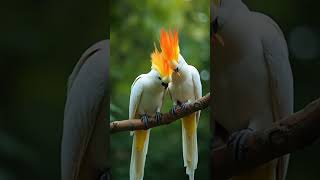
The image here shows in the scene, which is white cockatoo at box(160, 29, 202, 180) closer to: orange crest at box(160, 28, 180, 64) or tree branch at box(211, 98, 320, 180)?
orange crest at box(160, 28, 180, 64)

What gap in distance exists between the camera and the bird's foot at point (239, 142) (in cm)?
307

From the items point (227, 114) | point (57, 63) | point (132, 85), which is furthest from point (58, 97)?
point (227, 114)

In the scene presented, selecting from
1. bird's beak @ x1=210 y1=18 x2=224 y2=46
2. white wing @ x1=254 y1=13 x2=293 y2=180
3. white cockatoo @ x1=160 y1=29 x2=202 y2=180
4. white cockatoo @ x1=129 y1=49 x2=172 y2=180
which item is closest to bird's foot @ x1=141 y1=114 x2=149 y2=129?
white cockatoo @ x1=129 y1=49 x2=172 y2=180

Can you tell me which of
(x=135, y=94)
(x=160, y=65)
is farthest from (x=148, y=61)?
(x=135, y=94)

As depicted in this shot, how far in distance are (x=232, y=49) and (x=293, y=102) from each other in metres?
0.39

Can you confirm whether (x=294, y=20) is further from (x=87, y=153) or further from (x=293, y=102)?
(x=87, y=153)

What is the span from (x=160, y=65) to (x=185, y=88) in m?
0.17

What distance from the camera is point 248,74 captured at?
10.1 feet

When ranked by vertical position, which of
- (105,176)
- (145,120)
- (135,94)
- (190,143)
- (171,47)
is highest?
(171,47)

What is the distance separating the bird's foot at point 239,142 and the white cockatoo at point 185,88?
0.18m

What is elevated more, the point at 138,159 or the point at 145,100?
the point at 145,100

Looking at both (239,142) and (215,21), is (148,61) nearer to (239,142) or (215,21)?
(215,21)

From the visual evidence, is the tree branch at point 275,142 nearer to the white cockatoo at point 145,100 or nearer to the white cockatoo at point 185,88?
the white cockatoo at point 185,88

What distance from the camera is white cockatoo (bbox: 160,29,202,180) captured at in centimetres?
308
